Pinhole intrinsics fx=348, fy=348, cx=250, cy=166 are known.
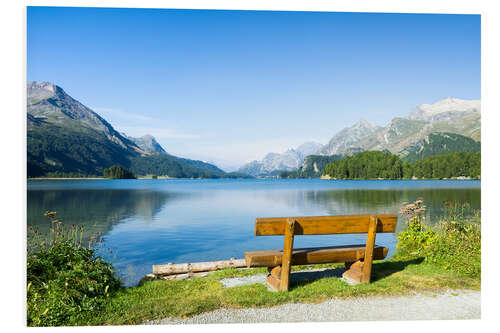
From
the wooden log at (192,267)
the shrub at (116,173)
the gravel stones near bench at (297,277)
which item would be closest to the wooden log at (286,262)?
the gravel stones near bench at (297,277)

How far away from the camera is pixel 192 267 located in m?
8.80

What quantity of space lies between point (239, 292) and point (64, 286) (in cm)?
311

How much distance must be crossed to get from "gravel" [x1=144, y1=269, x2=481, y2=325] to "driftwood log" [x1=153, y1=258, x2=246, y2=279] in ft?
10.5

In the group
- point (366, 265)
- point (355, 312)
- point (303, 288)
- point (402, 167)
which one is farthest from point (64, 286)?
point (402, 167)

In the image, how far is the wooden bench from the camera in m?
6.39

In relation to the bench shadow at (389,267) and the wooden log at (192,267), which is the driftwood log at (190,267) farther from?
the bench shadow at (389,267)

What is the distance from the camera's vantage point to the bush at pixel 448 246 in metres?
7.97

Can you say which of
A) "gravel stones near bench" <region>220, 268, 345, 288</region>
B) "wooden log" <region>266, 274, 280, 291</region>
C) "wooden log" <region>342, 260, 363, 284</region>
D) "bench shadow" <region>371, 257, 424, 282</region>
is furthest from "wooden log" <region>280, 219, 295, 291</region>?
"bench shadow" <region>371, 257, 424, 282</region>

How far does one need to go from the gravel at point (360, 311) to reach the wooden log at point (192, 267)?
125 inches

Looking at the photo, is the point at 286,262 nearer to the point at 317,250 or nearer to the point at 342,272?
the point at 317,250

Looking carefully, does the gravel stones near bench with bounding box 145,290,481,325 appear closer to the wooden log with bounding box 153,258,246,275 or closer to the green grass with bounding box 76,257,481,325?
the green grass with bounding box 76,257,481,325
